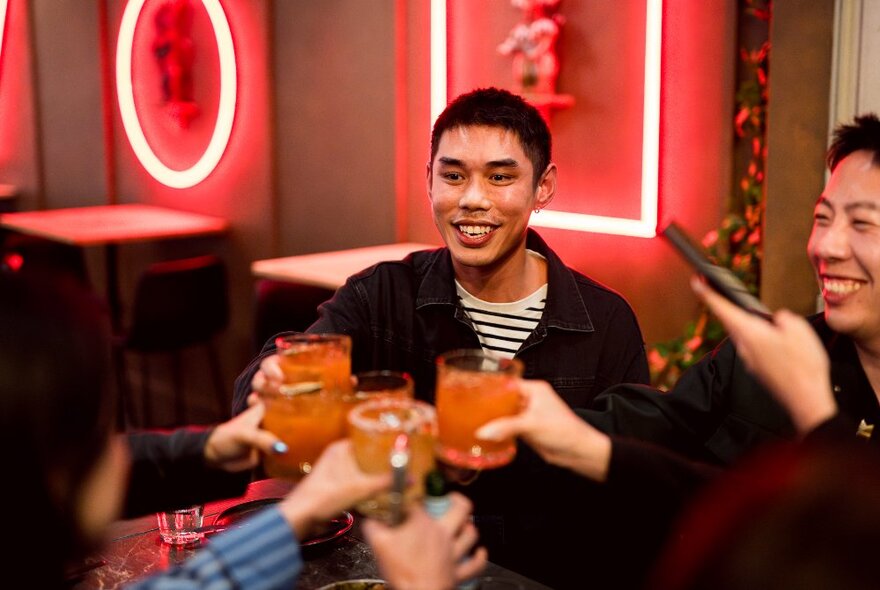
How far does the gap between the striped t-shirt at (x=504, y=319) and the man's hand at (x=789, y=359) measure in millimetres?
1109

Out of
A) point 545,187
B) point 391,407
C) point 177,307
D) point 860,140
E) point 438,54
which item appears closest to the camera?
point 391,407

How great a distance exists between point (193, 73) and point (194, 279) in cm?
172

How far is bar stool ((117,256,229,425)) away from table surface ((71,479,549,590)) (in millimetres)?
3012

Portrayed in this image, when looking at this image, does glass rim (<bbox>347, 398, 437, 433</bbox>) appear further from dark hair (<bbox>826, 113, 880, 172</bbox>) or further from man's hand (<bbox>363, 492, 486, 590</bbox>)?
dark hair (<bbox>826, 113, 880, 172</bbox>)

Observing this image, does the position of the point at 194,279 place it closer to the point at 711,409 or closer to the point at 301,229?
the point at 301,229

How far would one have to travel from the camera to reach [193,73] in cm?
611

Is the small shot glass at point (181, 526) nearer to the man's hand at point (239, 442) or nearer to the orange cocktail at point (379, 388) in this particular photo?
the man's hand at point (239, 442)

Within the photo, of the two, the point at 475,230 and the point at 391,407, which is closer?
the point at 391,407

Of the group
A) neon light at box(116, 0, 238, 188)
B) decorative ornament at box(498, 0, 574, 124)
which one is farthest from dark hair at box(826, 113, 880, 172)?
neon light at box(116, 0, 238, 188)

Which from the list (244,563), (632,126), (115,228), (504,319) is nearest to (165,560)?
(244,563)

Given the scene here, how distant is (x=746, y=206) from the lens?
3754mm

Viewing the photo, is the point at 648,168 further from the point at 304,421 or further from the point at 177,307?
the point at 304,421

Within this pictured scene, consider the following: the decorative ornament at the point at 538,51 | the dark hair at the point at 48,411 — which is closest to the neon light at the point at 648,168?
the decorative ornament at the point at 538,51

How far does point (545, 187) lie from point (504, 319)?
43cm
